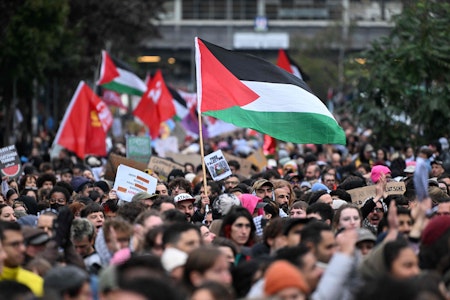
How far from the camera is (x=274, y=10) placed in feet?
357

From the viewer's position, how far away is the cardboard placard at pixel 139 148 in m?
23.4

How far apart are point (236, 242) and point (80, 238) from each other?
1.30m

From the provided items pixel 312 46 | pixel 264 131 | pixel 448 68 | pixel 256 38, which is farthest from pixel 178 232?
pixel 256 38

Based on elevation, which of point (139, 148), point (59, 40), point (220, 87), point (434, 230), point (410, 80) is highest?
point (434, 230)

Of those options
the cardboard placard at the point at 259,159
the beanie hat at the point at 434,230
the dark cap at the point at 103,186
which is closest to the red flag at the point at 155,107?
the cardboard placard at the point at 259,159

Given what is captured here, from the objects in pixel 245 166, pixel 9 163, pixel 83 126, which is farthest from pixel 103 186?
pixel 83 126

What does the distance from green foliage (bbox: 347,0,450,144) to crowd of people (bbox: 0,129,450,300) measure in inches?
375

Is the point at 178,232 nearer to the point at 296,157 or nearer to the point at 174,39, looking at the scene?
the point at 296,157

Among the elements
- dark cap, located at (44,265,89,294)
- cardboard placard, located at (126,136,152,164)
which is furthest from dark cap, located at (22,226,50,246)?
cardboard placard, located at (126,136,152,164)

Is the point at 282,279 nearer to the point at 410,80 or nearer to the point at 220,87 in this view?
the point at 220,87

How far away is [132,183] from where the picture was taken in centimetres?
1591

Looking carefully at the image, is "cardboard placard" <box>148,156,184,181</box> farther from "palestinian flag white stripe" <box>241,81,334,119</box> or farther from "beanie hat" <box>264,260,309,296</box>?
"beanie hat" <box>264,260,309,296</box>

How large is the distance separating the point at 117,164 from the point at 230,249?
864cm

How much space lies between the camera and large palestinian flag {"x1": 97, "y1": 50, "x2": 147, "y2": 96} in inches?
1185
